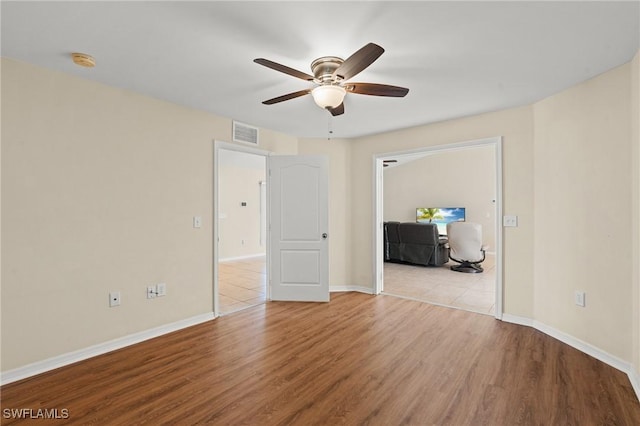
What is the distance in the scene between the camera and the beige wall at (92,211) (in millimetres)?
2219

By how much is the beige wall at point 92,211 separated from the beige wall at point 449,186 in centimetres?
721

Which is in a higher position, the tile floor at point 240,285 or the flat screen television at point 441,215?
the flat screen television at point 441,215

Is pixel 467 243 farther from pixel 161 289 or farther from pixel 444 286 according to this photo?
pixel 161 289

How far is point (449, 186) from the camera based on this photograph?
356 inches

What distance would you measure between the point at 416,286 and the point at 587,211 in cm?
265

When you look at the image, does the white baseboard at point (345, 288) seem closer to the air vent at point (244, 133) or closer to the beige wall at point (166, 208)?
the beige wall at point (166, 208)

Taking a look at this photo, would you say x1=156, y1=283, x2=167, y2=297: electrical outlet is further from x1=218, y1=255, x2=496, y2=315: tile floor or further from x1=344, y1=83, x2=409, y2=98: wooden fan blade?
x1=344, y1=83, x2=409, y2=98: wooden fan blade

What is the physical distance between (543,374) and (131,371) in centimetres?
317

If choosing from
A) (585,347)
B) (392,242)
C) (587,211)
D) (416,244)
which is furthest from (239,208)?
(585,347)

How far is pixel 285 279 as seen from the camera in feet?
13.7

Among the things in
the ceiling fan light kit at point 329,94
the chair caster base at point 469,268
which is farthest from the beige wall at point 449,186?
the ceiling fan light kit at point 329,94

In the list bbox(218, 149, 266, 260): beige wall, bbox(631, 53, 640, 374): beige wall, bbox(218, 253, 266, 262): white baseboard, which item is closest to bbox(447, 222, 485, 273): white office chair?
bbox(631, 53, 640, 374): beige wall

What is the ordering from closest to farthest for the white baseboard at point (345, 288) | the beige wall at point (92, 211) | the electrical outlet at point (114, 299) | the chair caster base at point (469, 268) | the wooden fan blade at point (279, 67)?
the wooden fan blade at point (279, 67) → the beige wall at point (92, 211) → the electrical outlet at point (114, 299) → the white baseboard at point (345, 288) → the chair caster base at point (469, 268)

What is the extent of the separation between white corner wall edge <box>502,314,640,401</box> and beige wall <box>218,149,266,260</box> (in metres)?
5.73
